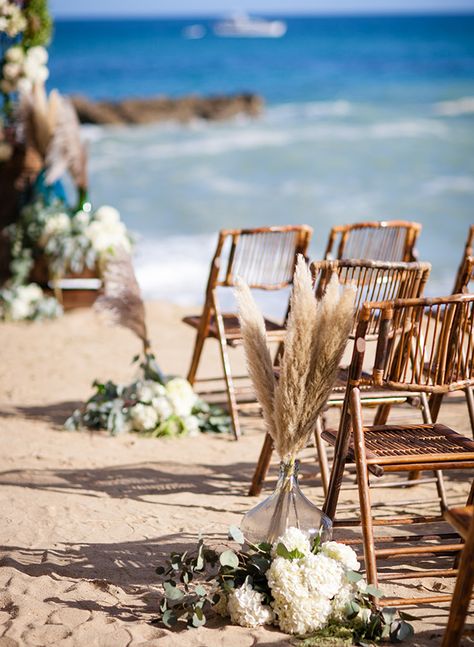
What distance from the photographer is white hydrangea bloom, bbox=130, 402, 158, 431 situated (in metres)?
5.22

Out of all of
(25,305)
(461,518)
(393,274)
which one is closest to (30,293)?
(25,305)

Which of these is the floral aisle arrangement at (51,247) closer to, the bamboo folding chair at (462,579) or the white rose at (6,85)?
the white rose at (6,85)

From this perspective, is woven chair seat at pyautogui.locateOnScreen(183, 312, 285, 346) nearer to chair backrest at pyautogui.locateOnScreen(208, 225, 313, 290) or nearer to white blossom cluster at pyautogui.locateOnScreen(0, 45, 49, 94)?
chair backrest at pyautogui.locateOnScreen(208, 225, 313, 290)

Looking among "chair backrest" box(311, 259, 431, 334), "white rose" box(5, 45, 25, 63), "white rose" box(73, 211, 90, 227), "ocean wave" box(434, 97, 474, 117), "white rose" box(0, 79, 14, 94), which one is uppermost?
"white rose" box(5, 45, 25, 63)

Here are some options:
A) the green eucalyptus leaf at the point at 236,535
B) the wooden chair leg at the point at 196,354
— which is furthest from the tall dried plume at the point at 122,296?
the green eucalyptus leaf at the point at 236,535

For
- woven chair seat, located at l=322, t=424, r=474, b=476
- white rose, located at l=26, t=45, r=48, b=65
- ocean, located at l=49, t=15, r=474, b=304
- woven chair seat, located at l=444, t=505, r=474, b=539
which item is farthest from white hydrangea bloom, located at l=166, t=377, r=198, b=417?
white rose, located at l=26, t=45, r=48, b=65

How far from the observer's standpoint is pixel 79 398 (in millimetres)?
6023

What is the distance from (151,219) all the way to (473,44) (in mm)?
48878

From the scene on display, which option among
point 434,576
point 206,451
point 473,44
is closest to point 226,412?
point 206,451

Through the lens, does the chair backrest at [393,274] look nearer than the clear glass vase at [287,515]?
No

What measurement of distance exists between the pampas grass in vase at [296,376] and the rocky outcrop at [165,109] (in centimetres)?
2769

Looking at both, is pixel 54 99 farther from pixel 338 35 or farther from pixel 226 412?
pixel 338 35

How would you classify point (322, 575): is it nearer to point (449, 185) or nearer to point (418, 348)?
point (418, 348)

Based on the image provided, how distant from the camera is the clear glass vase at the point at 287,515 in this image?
10.4ft
